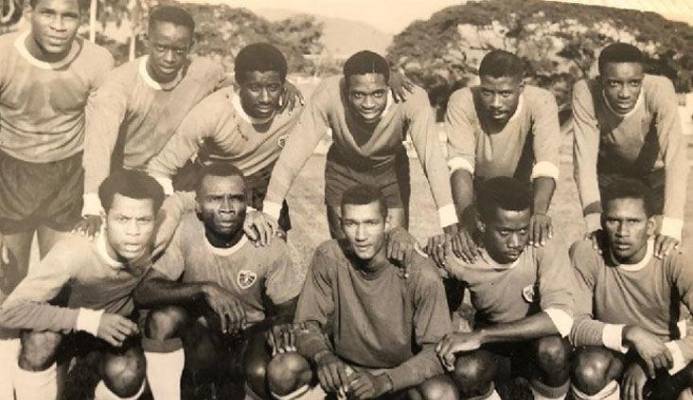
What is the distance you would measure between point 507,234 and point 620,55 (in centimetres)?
104

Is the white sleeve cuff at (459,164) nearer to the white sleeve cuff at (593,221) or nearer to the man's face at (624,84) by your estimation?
the white sleeve cuff at (593,221)

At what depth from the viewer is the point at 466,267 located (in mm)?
2934

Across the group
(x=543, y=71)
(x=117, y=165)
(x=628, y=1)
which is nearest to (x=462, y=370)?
(x=117, y=165)

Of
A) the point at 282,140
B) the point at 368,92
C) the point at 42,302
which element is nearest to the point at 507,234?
the point at 368,92

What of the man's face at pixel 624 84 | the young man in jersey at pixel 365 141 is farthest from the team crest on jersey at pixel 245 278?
the man's face at pixel 624 84

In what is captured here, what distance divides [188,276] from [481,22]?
1.74 meters

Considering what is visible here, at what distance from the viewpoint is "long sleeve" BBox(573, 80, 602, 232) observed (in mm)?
3314

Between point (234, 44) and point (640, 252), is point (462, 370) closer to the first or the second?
point (640, 252)

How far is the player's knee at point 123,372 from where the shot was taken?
8.47ft

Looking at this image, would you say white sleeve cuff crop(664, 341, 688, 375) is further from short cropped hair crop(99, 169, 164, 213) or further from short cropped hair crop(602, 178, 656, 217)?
short cropped hair crop(99, 169, 164, 213)

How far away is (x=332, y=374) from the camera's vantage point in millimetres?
2508

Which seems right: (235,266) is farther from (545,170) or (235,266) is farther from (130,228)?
(545,170)

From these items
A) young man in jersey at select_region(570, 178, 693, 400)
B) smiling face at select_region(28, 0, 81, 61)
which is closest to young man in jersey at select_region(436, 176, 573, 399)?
young man in jersey at select_region(570, 178, 693, 400)

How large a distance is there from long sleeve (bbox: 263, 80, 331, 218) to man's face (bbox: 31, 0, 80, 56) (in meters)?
0.87
